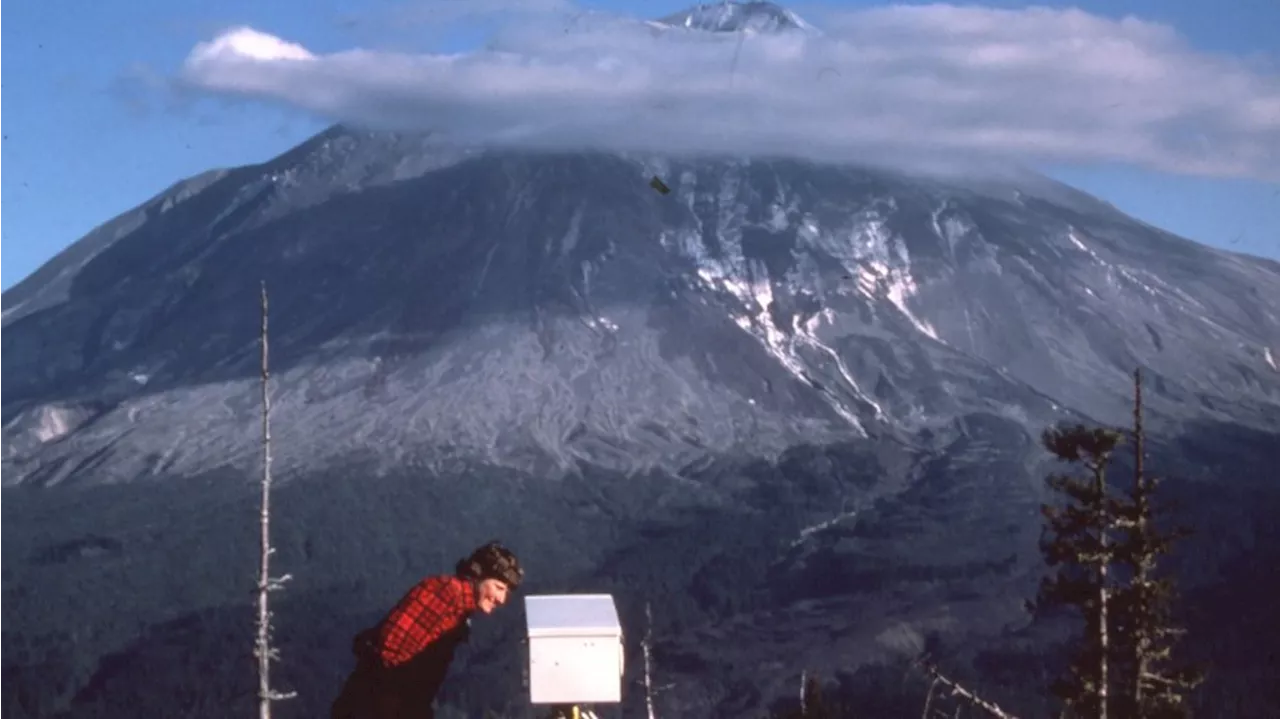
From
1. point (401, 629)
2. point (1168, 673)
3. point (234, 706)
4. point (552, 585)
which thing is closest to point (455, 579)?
point (401, 629)

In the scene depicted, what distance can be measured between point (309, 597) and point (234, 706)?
45916 mm

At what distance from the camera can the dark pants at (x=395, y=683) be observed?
1051 cm

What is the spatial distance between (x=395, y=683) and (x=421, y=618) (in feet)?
1.51

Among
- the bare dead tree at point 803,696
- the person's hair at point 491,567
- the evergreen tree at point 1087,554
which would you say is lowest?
the bare dead tree at point 803,696

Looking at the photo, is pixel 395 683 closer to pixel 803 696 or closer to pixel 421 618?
pixel 421 618

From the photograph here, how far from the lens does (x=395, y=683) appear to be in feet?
34.6

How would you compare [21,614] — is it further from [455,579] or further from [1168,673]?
[455,579]

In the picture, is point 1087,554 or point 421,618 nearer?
point 421,618

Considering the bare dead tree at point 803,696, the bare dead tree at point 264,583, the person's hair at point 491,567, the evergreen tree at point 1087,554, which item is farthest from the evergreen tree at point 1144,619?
the person's hair at point 491,567

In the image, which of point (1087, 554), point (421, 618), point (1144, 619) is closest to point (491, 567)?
point (421, 618)

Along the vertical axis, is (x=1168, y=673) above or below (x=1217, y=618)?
above

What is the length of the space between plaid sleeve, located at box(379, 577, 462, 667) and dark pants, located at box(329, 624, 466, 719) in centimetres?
6

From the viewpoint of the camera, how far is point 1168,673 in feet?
91.5

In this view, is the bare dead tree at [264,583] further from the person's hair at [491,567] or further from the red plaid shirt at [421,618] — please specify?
the person's hair at [491,567]
